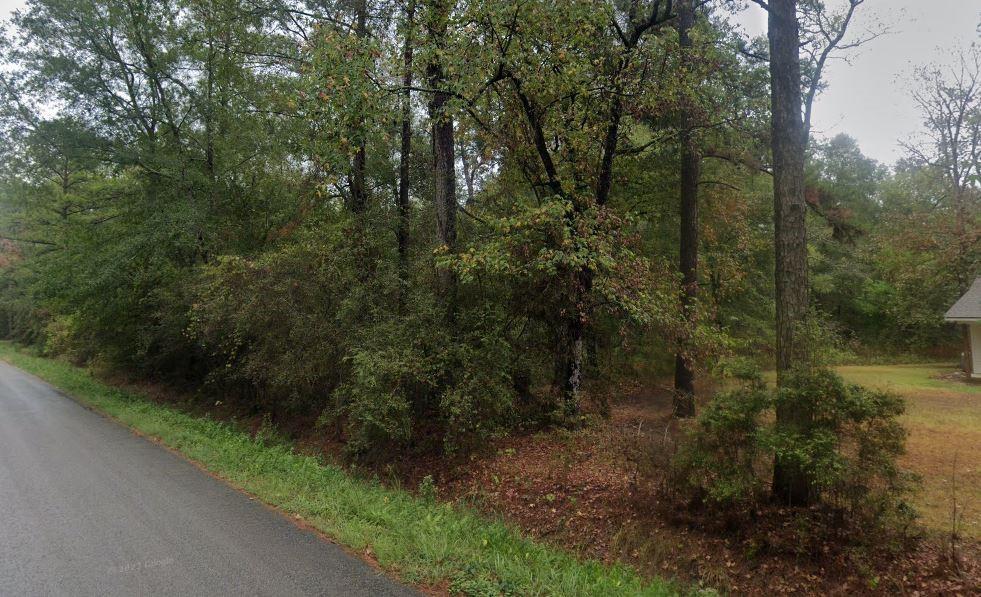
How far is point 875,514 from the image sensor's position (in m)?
5.20

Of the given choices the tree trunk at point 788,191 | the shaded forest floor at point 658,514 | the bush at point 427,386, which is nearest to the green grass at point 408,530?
the shaded forest floor at point 658,514

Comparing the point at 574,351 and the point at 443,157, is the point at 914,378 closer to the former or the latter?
the point at 574,351

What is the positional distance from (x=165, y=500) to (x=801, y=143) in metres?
9.21

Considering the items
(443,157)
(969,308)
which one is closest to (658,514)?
(443,157)

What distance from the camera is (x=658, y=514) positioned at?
641cm

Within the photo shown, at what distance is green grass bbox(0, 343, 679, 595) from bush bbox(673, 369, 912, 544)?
1328 mm

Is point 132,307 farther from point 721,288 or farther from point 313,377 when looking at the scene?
point 721,288

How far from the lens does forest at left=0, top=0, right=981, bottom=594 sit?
5.82 metres

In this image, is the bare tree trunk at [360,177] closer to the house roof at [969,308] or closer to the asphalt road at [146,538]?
the asphalt road at [146,538]

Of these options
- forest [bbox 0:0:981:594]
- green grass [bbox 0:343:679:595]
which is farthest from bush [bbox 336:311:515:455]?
green grass [bbox 0:343:679:595]

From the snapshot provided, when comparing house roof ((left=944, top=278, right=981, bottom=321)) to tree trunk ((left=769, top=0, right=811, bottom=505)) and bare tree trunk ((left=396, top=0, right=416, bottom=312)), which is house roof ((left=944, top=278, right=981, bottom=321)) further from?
bare tree trunk ((left=396, top=0, right=416, bottom=312))

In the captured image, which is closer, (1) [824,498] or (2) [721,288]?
(1) [824,498]

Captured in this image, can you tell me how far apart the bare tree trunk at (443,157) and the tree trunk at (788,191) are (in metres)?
4.90

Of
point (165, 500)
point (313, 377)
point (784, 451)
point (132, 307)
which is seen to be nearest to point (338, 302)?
point (313, 377)
